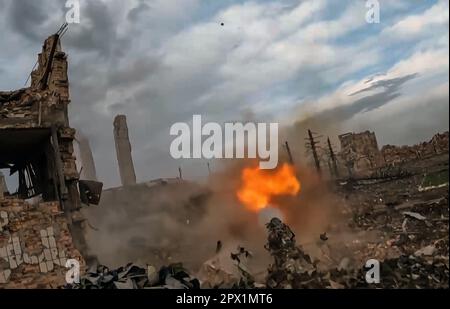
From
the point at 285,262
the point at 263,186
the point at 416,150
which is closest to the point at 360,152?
the point at 416,150

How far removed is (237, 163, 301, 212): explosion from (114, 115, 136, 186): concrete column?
24.7m

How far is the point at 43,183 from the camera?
14367 mm

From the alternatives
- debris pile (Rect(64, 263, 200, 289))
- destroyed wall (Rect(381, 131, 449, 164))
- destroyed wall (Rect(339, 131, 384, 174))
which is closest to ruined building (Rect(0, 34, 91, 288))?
debris pile (Rect(64, 263, 200, 289))

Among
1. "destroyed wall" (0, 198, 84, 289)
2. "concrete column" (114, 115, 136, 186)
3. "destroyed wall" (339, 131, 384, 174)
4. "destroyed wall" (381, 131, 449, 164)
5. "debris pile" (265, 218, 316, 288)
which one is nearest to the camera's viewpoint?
"debris pile" (265, 218, 316, 288)

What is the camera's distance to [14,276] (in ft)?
34.7

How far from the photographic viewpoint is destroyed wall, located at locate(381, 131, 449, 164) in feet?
75.7

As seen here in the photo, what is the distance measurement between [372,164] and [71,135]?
2430 centimetres

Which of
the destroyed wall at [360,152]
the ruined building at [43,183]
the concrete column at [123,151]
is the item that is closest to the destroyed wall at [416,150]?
the destroyed wall at [360,152]

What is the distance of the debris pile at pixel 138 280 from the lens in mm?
9297

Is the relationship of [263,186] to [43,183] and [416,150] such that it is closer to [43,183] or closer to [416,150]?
[43,183]

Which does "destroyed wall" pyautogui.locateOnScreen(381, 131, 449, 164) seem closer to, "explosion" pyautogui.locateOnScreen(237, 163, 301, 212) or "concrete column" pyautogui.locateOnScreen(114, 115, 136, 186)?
"explosion" pyautogui.locateOnScreen(237, 163, 301, 212)

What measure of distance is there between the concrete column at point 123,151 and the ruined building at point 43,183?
26.0 meters

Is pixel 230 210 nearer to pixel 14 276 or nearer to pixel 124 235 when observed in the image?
pixel 124 235
